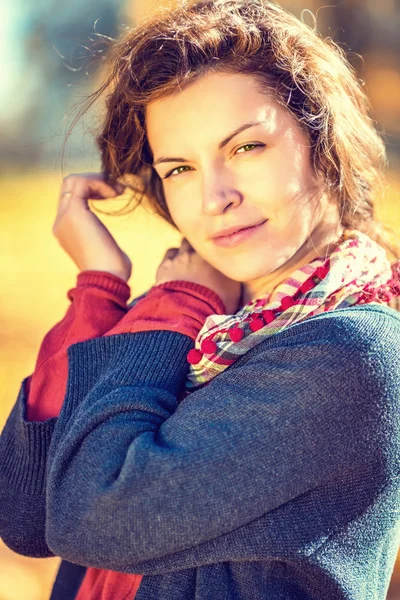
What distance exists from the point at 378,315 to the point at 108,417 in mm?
592

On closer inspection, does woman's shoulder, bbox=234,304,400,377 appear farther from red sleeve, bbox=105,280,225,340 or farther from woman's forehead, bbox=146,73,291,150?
woman's forehead, bbox=146,73,291,150

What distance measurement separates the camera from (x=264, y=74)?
5.66 feet

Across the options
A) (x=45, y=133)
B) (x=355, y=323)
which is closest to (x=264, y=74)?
(x=355, y=323)

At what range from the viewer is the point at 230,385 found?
56.6 inches

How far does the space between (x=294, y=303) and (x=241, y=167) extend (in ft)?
1.13

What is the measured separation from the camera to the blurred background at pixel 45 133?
603 centimetres

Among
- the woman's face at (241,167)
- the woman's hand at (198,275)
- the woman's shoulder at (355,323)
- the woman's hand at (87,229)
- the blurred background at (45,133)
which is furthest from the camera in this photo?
the blurred background at (45,133)

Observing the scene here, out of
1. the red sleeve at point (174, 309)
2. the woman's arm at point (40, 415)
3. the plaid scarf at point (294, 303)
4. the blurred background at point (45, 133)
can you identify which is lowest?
the blurred background at point (45, 133)

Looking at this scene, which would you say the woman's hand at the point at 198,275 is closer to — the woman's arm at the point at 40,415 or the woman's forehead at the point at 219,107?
the woman's arm at the point at 40,415

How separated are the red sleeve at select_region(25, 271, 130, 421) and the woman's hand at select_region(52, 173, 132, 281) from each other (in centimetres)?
5

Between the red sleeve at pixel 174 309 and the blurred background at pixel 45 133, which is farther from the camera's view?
the blurred background at pixel 45 133

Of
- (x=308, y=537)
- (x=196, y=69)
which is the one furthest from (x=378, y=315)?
(x=196, y=69)

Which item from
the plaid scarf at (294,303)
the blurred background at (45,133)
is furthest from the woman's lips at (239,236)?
the blurred background at (45,133)

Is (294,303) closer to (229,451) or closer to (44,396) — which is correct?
(229,451)
